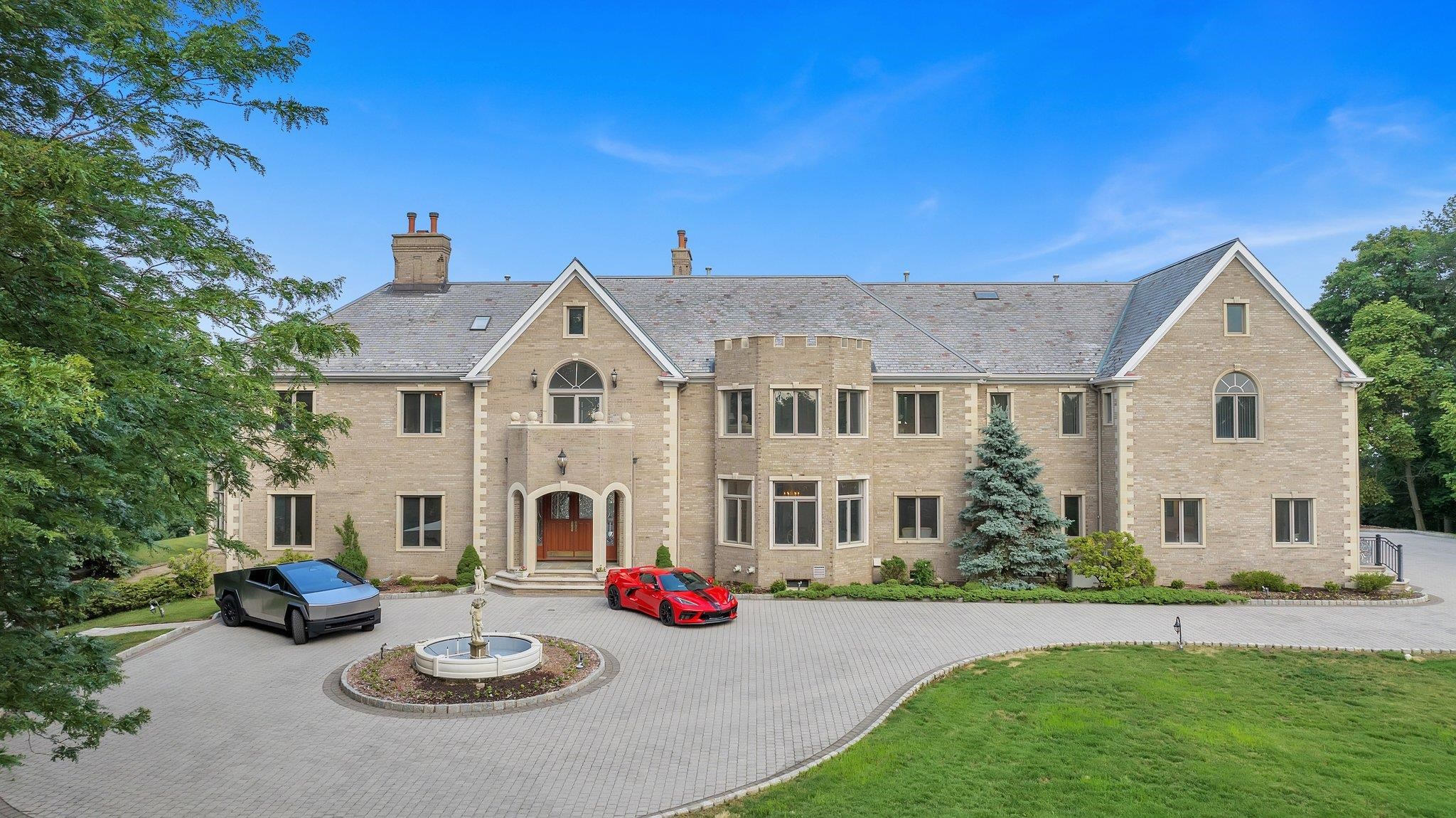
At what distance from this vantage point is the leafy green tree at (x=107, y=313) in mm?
5910

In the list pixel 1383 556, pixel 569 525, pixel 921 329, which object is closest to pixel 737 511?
pixel 569 525

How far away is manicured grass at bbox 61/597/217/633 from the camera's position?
1955cm

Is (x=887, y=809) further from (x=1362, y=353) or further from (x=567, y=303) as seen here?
(x=1362, y=353)

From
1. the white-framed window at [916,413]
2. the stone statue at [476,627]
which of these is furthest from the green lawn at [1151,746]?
the white-framed window at [916,413]

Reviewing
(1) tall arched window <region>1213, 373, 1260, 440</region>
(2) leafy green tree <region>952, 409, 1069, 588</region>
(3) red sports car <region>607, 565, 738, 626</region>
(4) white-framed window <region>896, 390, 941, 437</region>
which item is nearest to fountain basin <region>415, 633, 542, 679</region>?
(3) red sports car <region>607, 565, 738, 626</region>

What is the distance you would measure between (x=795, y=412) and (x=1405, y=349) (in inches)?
1268

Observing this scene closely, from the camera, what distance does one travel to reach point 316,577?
58.8 ft

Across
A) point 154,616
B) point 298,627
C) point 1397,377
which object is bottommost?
point 154,616

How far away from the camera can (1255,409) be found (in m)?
23.7

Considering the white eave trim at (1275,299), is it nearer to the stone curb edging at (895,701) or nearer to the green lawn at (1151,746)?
the stone curb edging at (895,701)

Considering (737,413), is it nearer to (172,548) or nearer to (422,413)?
(422,413)

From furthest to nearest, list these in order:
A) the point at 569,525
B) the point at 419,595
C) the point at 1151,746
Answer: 1. the point at 569,525
2. the point at 419,595
3. the point at 1151,746

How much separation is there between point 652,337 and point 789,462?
660 cm

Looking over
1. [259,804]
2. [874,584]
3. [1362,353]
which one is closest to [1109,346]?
[874,584]
